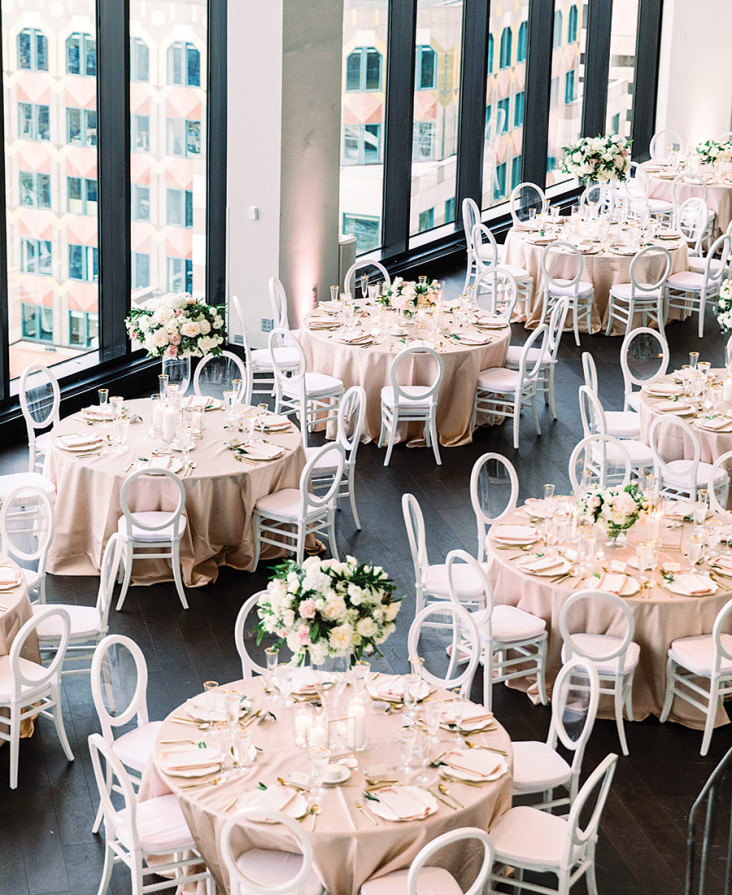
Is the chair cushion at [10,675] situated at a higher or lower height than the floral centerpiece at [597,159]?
lower

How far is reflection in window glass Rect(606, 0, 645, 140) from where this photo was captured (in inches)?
720

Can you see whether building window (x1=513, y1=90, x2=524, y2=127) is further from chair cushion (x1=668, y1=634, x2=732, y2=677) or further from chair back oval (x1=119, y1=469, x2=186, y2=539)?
chair cushion (x1=668, y1=634, x2=732, y2=677)

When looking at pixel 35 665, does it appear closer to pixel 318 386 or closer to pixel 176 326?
pixel 176 326

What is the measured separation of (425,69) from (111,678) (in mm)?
10253

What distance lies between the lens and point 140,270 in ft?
35.7

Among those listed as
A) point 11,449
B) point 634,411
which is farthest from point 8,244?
point 634,411

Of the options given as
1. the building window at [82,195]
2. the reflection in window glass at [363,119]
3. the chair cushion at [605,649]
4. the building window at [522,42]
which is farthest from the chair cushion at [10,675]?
the building window at [522,42]

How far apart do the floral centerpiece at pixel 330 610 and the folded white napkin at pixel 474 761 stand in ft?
1.78

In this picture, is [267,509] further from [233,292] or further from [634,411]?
[233,292]

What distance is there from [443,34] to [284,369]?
578cm

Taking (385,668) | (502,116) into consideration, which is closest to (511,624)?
(385,668)

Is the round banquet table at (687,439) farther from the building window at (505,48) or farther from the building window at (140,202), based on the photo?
the building window at (505,48)

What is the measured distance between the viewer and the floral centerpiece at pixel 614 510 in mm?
6641

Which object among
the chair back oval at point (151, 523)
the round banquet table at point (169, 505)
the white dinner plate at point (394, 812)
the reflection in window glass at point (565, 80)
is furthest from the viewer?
the reflection in window glass at point (565, 80)
